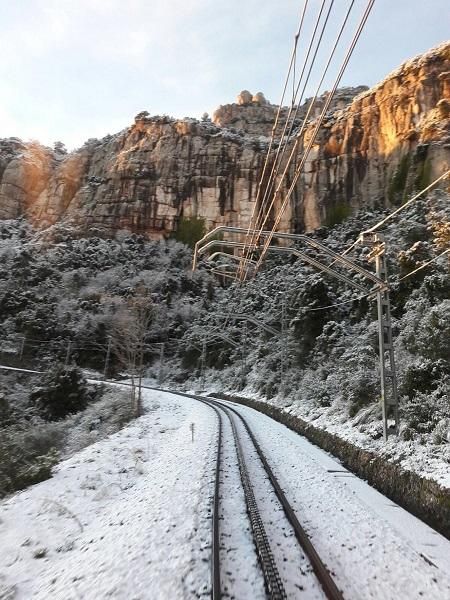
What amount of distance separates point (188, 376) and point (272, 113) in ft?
267

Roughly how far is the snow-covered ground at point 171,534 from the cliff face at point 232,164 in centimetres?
4602

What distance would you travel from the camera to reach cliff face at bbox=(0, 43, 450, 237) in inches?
2092

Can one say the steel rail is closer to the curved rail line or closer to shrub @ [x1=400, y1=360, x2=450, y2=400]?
the curved rail line

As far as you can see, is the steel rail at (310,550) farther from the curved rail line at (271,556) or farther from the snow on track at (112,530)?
the snow on track at (112,530)

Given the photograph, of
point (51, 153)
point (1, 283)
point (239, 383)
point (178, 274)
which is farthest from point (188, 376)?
point (51, 153)

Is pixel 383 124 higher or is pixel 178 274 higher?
pixel 383 124

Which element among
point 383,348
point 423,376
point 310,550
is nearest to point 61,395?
point 383,348

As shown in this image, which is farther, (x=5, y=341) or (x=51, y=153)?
(x=51, y=153)

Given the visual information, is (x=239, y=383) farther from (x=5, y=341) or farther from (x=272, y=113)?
(x=272, y=113)

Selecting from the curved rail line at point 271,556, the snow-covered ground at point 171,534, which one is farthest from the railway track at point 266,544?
the snow-covered ground at point 171,534

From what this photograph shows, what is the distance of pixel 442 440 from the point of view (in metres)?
10.2

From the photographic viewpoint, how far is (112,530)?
669 cm

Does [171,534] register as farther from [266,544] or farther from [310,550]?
[310,550]

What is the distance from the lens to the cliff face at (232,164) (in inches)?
2092
